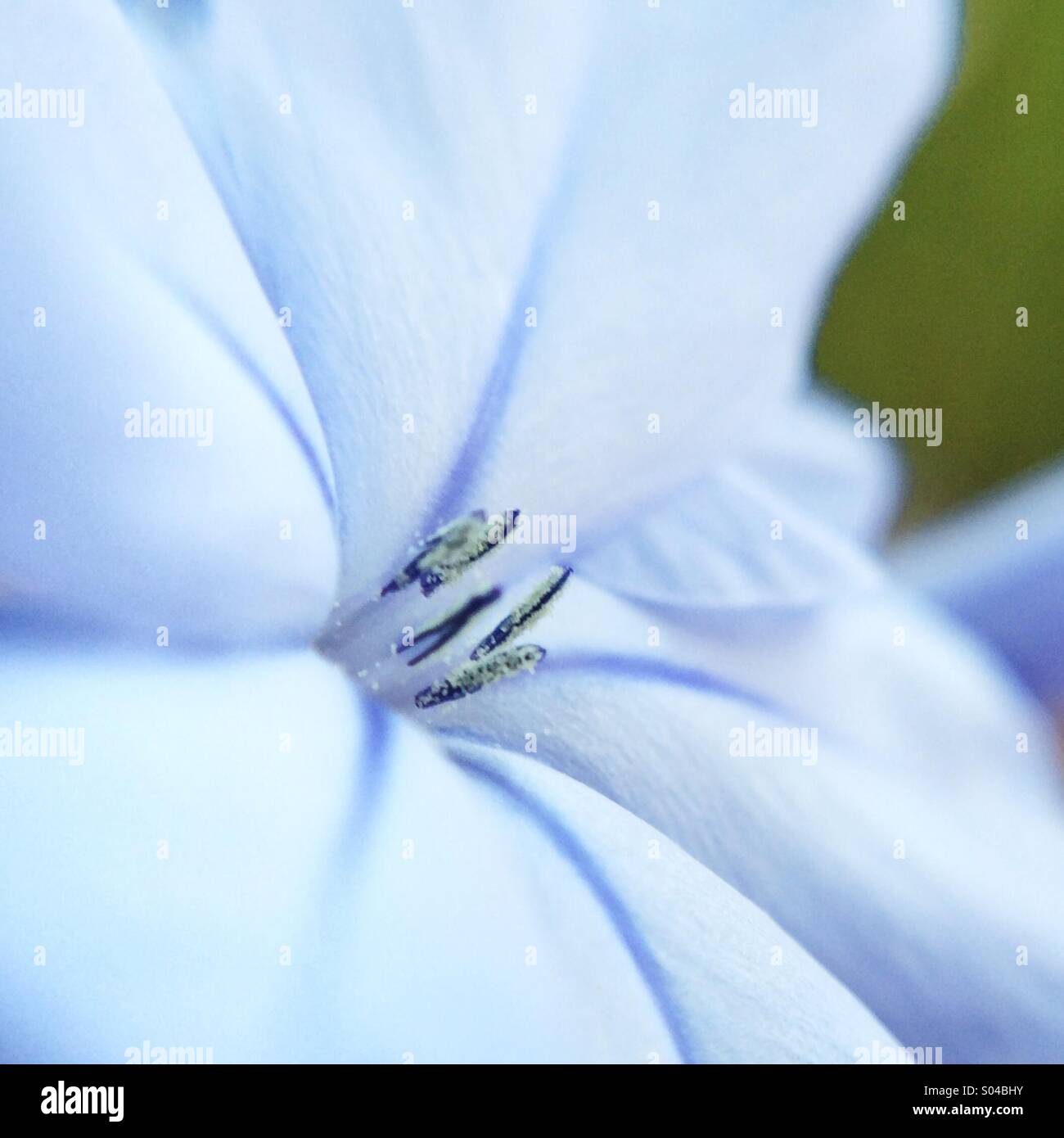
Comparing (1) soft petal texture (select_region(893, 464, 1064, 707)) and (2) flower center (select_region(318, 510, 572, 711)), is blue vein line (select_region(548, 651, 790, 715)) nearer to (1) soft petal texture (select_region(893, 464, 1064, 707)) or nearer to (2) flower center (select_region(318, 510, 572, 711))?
(2) flower center (select_region(318, 510, 572, 711))

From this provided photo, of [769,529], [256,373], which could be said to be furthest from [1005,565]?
[256,373]

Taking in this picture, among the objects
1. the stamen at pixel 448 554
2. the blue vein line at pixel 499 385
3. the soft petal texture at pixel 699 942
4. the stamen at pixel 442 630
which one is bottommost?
the soft petal texture at pixel 699 942

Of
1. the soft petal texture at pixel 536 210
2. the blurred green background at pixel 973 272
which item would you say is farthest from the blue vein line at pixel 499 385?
the blurred green background at pixel 973 272

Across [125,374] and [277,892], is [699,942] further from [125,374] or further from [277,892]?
→ [125,374]

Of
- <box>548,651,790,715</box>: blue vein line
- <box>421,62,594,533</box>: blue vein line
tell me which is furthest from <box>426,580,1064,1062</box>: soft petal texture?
<box>421,62,594,533</box>: blue vein line

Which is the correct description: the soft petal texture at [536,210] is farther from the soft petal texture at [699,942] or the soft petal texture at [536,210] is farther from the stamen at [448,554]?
the soft petal texture at [699,942]

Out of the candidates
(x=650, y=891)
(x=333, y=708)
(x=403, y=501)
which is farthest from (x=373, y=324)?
(x=650, y=891)
